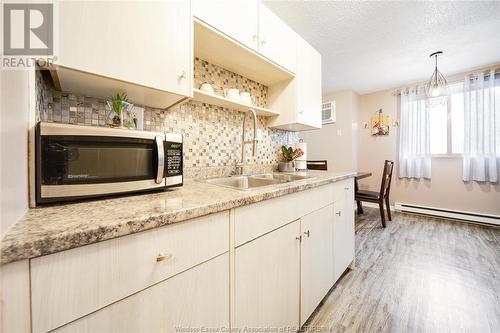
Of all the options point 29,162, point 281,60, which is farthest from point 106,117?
point 281,60

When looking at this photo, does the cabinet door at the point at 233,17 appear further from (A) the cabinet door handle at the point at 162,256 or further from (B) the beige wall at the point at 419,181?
(B) the beige wall at the point at 419,181

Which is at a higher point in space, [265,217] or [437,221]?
[265,217]

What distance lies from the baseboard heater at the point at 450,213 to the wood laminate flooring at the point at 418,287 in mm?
459

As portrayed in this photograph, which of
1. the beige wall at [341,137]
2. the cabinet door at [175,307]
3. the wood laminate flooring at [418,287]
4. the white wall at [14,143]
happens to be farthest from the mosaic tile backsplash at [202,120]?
the beige wall at [341,137]

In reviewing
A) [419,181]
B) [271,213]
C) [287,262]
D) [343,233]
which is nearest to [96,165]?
[271,213]

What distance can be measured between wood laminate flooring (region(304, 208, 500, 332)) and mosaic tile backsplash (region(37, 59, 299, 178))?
1202 millimetres

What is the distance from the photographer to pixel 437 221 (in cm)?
315

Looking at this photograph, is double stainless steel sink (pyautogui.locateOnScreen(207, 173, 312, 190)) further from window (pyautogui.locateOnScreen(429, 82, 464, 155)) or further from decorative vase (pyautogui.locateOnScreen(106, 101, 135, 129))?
window (pyautogui.locateOnScreen(429, 82, 464, 155))

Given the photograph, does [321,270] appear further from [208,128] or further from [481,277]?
[481,277]

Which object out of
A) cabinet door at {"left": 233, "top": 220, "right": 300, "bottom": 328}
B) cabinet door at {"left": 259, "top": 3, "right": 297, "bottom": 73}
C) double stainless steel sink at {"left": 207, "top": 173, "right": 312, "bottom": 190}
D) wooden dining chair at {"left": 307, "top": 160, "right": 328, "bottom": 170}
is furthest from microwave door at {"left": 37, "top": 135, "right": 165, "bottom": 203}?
wooden dining chair at {"left": 307, "top": 160, "right": 328, "bottom": 170}

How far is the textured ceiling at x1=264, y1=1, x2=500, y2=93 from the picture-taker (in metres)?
1.78

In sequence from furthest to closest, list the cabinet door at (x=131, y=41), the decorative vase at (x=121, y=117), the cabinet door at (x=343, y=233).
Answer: the cabinet door at (x=343, y=233), the decorative vase at (x=121, y=117), the cabinet door at (x=131, y=41)

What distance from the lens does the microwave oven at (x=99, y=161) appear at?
0.59m

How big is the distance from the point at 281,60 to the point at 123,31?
1.10 m
